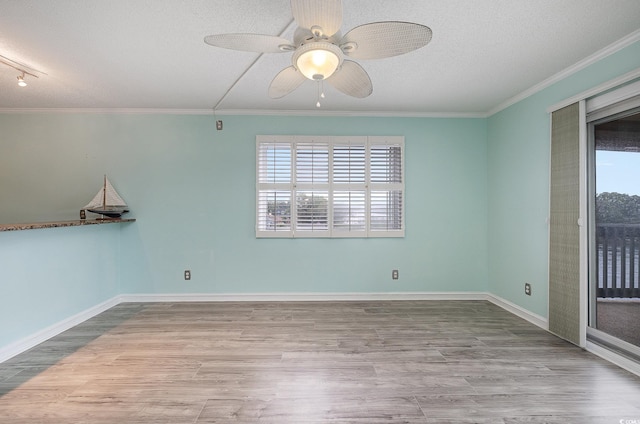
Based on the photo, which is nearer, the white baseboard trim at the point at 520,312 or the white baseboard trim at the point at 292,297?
the white baseboard trim at the point at 520,312

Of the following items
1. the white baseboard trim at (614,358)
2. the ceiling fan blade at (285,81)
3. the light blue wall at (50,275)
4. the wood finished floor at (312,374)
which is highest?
the ceiling fan blade at (285,81)

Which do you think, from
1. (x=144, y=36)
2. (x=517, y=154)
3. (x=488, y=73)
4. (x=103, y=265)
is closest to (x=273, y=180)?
(x=144, y=36)

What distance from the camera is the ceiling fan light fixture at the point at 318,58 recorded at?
149cm

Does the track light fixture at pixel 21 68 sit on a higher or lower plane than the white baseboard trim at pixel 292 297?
higher

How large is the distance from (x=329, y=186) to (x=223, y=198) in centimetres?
142

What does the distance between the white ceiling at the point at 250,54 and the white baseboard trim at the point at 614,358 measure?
242cm

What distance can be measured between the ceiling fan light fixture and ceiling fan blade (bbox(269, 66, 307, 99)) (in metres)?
0.28

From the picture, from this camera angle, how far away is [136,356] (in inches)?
93.4

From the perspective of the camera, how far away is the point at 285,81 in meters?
1.98

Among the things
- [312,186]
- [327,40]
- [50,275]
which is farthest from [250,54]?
[50,275]

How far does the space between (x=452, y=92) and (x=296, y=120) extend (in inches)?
75.1

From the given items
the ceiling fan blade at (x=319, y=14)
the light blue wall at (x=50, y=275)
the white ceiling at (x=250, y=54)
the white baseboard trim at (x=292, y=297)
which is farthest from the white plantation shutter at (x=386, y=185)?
the light blue wall at (x=50, y=275)

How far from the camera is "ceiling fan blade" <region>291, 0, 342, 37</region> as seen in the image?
1282mm

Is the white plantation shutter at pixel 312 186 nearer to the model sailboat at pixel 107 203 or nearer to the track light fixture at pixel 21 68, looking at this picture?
the model sailboat at pixel 107 203
